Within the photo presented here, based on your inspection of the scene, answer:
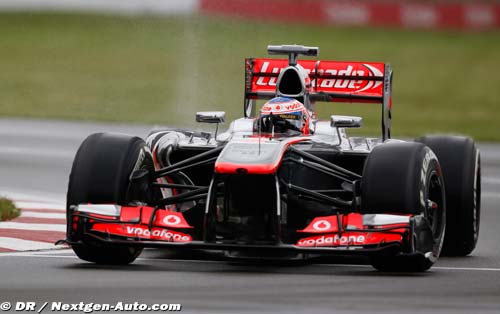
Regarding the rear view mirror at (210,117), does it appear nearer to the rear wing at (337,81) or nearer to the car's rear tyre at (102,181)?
the rear wing at (337,81)

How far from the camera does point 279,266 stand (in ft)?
38.5

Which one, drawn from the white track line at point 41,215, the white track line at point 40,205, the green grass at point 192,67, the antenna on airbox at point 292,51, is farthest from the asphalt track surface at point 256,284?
the green grass at point 192,67

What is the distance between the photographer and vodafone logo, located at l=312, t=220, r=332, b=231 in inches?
438

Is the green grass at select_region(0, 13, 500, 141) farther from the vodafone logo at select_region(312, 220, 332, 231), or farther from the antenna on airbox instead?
the vodafone logo at select_region(312, 220, 332, 231)

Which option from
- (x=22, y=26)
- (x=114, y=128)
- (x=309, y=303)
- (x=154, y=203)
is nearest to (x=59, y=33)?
(x=22, y=26)

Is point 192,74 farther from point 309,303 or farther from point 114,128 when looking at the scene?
point 309,303

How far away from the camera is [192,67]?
132ft

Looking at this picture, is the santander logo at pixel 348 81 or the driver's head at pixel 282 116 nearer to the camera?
the driver's head at pixel 282 116

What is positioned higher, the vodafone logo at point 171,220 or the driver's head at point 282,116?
the driver's head at point 282,116

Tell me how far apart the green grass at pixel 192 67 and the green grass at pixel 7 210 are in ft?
36.3

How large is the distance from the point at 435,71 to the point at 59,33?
34.3 feet

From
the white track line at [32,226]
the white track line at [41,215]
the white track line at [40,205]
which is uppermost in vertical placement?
the white track line at [32,226]

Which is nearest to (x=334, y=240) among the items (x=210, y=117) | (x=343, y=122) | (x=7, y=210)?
(x=343, y=122)

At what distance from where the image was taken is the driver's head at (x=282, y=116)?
41.8 feet
